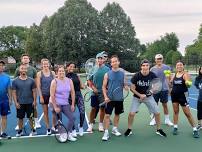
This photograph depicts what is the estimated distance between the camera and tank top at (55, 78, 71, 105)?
7.91m

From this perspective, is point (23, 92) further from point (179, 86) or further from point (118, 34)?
point (118, 34)

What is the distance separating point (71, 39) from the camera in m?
51.1

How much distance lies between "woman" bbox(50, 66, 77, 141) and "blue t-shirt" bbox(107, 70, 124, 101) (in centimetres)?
84

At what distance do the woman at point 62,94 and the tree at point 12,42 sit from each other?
7967 cm

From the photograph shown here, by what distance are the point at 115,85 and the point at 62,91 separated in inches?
46.4

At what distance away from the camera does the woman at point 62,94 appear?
790cm

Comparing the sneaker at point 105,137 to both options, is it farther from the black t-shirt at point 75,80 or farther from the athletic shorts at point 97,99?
the black t-shirt at point 75,80

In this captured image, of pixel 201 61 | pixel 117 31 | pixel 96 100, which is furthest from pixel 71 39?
pixel 96 100

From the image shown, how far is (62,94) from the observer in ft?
26.1

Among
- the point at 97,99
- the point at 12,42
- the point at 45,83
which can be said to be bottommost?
the point at 97,99

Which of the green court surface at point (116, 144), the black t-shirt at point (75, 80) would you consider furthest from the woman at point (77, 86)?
the green court surface at point (116, 144)

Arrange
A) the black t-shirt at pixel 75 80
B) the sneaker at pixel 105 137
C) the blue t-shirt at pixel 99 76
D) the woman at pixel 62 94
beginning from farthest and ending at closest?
the blue t-shirt at pixel 99 76 → the black t-shirt at pixel 75 80 → the sneaker at pixel 105 137 → the woman at pixel 62 94

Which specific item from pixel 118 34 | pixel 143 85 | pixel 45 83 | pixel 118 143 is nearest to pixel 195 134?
pixel 143 85

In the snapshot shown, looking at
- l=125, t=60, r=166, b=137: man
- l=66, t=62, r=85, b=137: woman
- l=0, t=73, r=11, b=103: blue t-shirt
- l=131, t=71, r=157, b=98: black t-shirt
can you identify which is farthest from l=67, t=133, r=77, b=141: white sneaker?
l=131, t=71, r=157, b=98: black t-shirt
